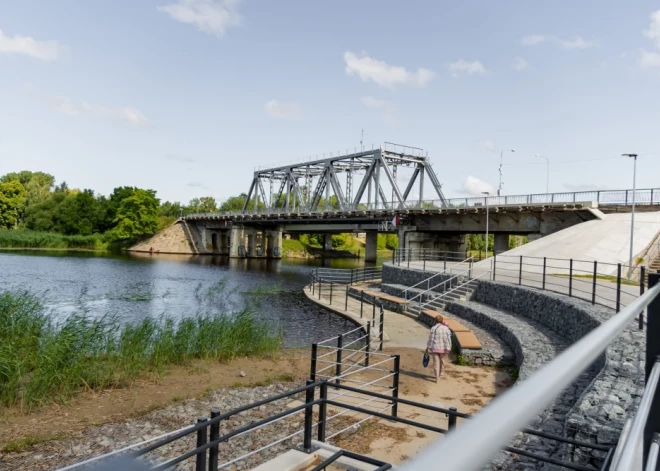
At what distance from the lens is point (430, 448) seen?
0.67m

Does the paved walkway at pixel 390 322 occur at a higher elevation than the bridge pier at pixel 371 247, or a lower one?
lower

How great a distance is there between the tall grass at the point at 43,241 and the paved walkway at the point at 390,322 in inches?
2016

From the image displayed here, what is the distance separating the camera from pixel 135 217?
85.1 m

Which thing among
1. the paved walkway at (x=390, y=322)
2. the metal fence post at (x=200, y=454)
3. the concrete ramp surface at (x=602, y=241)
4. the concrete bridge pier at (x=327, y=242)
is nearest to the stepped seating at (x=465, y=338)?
the paved walkway at (x=390, y=322)

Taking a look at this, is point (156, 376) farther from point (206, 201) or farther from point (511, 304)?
point (206, 201)

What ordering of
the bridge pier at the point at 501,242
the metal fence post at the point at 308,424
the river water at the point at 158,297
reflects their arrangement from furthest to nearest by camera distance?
the bridge pier at the point at 501,242
the river water at the point at 158,297
the metal fence post at the point at 308,424

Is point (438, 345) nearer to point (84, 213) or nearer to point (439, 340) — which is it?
point (439, 340)

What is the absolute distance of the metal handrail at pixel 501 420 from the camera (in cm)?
65

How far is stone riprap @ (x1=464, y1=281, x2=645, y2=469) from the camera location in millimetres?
5574

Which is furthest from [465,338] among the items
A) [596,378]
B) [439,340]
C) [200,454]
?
[200,454]

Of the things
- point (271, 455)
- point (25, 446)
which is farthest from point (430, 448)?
point (25, 446)

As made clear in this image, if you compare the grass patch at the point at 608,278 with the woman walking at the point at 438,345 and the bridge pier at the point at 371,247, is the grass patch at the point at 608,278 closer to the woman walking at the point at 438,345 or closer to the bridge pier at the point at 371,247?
the woman walking at the point at 438,345

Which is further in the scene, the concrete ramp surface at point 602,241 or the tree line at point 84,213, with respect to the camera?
the tree line at point 84,213

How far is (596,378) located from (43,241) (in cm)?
7501
